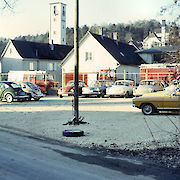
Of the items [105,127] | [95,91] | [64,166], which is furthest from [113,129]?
[95,91]

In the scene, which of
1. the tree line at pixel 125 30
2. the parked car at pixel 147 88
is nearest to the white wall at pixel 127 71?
the parked car at pixel 147 88

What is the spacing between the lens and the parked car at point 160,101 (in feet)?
50.5

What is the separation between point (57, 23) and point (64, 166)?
8286 cm

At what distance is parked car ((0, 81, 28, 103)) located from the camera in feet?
79.8

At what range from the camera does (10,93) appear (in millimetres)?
24359

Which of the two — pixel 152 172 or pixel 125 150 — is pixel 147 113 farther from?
pixel 152 172

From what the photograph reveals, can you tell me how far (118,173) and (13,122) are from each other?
856cm

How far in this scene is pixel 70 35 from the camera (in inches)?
5098

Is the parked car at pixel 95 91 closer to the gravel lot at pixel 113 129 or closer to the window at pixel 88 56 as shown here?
the gravel lot at pixel 113 129

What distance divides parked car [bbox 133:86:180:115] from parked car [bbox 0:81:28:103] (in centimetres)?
1096

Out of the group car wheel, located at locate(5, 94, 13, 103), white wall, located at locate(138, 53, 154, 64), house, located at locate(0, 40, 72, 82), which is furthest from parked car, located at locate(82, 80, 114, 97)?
house, located at locate(0, 40, 72, 82)

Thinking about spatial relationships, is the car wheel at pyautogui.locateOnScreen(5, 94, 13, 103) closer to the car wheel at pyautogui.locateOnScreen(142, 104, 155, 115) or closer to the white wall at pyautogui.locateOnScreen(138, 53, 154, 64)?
the car wheel at pyautogui.locateOnScreen(142, 104, 155, 115)

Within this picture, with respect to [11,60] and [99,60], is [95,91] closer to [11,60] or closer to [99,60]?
[99,60]

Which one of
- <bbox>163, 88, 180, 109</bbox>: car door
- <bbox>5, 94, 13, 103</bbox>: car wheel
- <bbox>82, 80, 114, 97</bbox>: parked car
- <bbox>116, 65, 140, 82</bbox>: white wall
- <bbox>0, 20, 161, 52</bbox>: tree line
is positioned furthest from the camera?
<bbox>0, 20, 161, 52</bbox>: tree line
